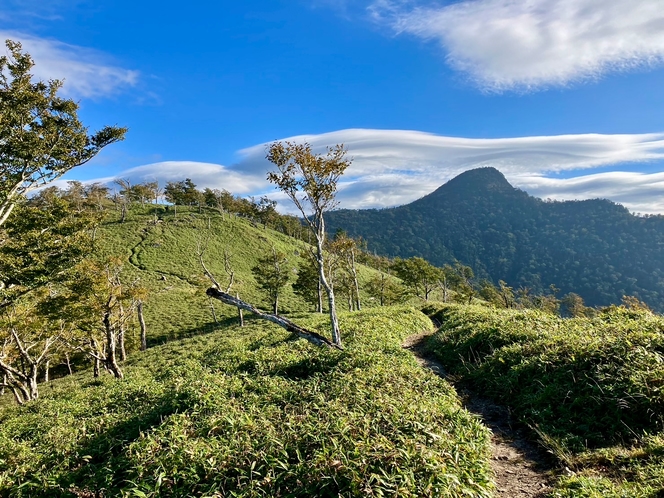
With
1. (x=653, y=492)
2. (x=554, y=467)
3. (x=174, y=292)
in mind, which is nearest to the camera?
(x=653, y=492)

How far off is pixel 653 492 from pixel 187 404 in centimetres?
1025

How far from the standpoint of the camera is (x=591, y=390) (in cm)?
912

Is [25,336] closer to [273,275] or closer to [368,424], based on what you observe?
[273,275]

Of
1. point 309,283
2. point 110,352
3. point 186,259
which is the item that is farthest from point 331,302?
point 186,259

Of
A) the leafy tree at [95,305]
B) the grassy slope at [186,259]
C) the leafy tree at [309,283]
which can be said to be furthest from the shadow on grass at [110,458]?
Result: the leafy tree at [309,283]

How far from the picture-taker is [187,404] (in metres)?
9.75

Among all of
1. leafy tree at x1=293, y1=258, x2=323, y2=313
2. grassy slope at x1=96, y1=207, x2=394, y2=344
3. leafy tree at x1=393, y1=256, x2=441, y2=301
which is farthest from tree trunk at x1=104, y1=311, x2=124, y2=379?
leafy tree at x1=393, y1=256, x2=441, y2=301

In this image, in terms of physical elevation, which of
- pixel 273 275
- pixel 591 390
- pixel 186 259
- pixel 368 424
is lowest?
pixel 591 390

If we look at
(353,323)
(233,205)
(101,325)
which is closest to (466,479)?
(353,323)

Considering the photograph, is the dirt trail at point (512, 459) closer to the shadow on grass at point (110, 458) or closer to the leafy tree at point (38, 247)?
the shadow on grass at point (110, 458)

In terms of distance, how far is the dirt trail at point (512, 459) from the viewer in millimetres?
6648

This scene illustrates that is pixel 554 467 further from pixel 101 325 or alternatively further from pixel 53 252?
pixel 101 325

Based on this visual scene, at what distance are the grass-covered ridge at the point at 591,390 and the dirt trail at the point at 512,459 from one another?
15.2 inches

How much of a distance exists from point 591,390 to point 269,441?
28.0 ft
